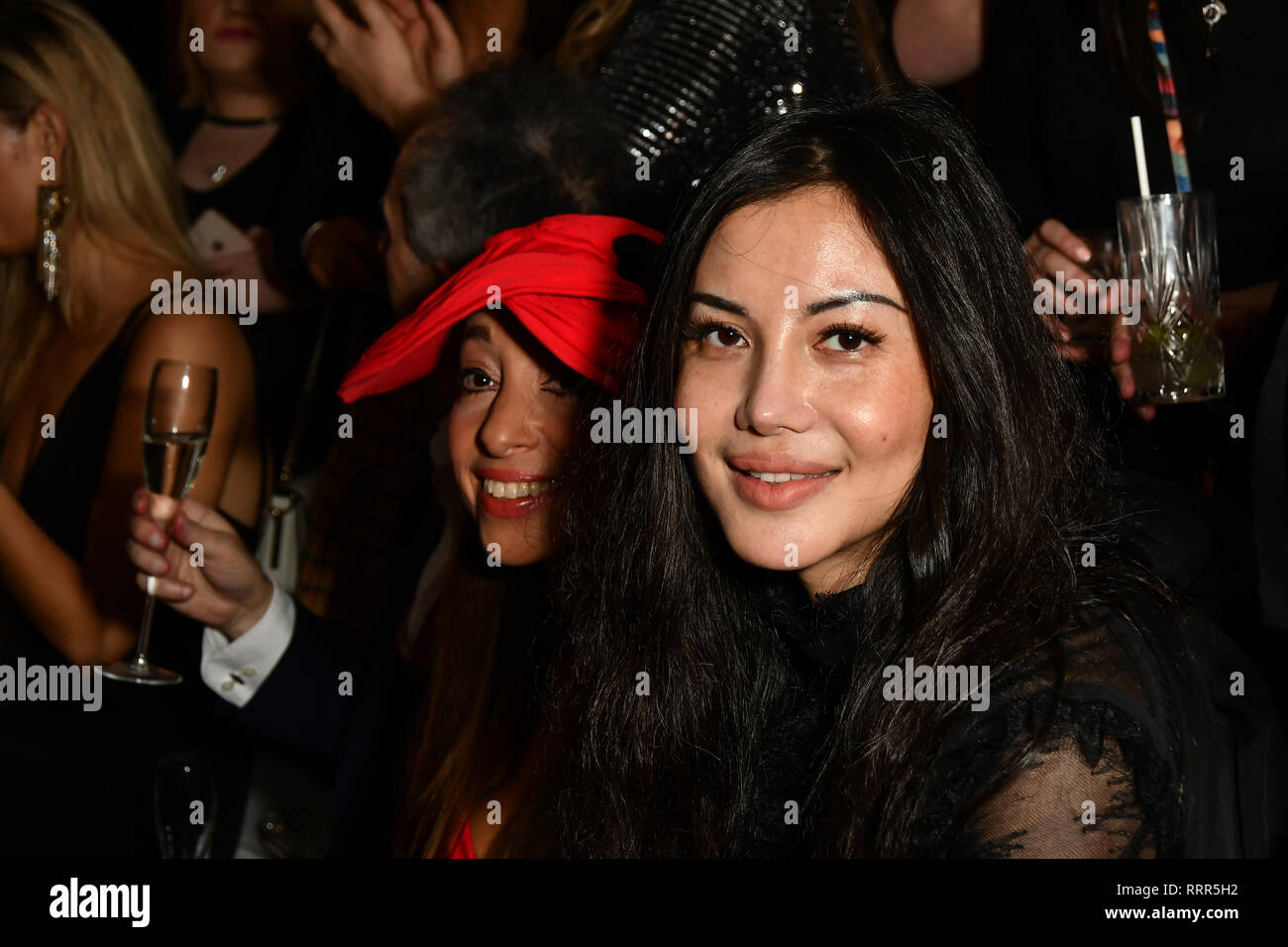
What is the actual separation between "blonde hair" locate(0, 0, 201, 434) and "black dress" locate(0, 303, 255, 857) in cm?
20

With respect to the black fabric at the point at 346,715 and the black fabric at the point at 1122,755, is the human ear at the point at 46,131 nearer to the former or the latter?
the black fabric at the point at 346,715

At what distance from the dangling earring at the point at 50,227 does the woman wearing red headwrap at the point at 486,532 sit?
33.6 inches

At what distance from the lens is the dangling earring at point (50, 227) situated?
2695 millimetres

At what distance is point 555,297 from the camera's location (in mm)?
1801

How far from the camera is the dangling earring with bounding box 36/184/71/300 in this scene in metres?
2.70

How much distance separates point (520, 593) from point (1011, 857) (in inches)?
39.9

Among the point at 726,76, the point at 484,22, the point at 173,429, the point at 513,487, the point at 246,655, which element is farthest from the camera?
the point at 484,22

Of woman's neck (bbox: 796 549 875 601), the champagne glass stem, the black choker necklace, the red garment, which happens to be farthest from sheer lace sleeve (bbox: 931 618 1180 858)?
the black choker necklace

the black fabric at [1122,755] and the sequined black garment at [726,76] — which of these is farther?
the sequined black garment at [726,76]

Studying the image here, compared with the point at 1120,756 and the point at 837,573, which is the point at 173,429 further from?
the point at 1120,756

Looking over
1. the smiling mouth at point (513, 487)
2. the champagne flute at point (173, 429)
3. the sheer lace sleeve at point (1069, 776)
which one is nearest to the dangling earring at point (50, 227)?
the champagne flute at point (173, 429)

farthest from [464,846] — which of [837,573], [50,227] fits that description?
[50,227]

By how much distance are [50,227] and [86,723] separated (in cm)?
102

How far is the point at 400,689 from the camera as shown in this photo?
2.38 metres
